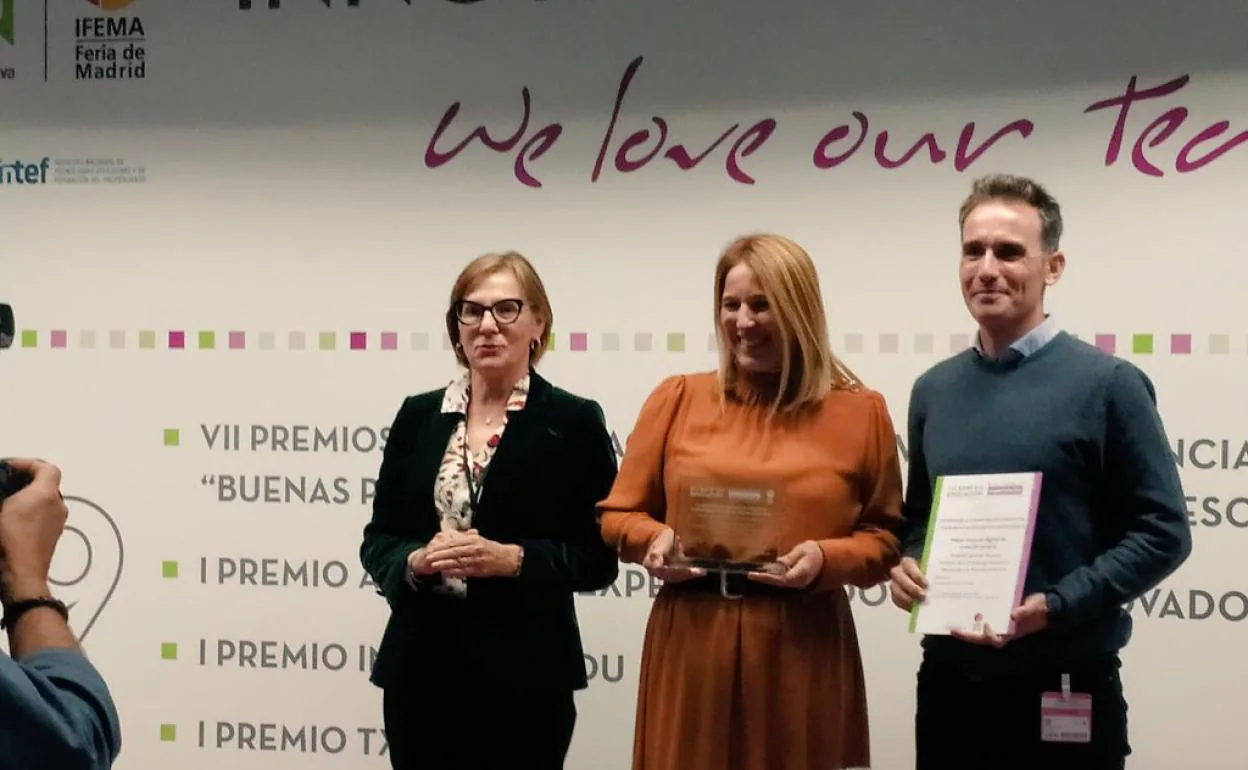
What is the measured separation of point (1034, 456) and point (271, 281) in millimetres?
2354

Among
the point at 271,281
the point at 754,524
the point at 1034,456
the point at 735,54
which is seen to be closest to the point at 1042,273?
the point at 1034,456

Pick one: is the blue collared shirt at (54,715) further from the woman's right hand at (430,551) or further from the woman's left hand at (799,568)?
the woman's left hand at (799,568)

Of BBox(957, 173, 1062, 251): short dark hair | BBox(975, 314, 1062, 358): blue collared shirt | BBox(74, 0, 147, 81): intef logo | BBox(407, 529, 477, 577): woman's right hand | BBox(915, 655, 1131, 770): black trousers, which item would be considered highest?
BBox(74, 0, 147, 81): intef logo

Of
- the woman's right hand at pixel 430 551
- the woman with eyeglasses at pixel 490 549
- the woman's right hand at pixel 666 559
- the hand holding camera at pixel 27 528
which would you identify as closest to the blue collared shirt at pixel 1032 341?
the woman's right hand at pixel 666 559

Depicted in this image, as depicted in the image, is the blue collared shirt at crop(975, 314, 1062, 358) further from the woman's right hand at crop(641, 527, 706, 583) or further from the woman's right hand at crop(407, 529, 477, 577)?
the woman's right hand at crop(407, 529, 477, 577)

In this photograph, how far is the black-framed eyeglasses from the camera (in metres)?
2.58

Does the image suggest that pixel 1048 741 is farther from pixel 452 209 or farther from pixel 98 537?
pixel 98 537

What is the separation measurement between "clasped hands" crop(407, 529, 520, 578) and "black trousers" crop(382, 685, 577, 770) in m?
0.27

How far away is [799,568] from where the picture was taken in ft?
7.08

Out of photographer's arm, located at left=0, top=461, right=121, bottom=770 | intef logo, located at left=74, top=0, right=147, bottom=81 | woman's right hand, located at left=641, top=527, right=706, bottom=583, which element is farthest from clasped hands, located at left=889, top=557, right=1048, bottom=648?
intef logo, located at left=74, top=0, right=147, bottom=81

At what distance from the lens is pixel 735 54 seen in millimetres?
3234

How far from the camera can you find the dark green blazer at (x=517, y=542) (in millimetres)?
2490

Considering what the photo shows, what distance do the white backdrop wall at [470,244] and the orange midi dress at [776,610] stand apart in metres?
0.89

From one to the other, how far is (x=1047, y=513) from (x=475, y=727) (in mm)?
1240
